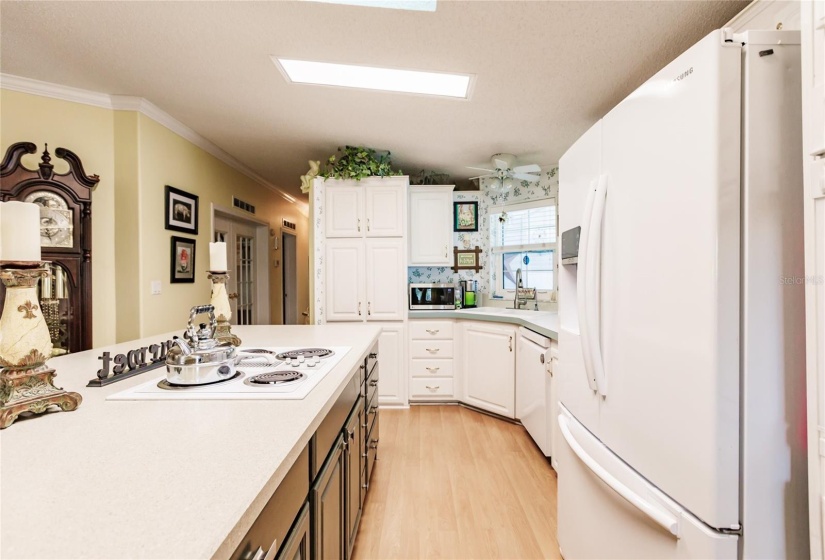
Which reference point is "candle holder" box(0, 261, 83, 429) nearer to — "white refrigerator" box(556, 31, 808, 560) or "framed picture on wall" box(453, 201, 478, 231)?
"white refrigerator" box(556, 31, 808, 560)

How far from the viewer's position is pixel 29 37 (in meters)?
1.79

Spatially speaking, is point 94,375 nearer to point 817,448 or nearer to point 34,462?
point 34,462

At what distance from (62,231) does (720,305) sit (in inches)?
131

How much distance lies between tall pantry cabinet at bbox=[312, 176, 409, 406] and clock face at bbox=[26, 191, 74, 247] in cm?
167

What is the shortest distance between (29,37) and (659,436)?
130 inches

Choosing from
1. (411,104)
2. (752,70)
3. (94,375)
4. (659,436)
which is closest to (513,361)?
(659,436)

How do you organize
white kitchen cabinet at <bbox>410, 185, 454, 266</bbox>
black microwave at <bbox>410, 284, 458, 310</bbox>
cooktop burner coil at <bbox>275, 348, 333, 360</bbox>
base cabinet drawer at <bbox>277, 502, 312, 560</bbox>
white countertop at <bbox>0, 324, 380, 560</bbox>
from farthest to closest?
white kitchen cabinet at <bbox>410, 185, 454, 266</bbox>, black microwave at <bbox>410, 284, 458, 310</bbox>, cooktop burner coil at <bbox>275, 348, 333, 360</bbox>, base cabinet drawer at <bbox>277, 502, 312, 560</bbox>, white countertop at <bbox>0, 324, 380, 560</bbox>

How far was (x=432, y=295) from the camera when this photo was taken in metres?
3.42

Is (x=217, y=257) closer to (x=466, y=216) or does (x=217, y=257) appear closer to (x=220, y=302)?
(x=220, y=302)

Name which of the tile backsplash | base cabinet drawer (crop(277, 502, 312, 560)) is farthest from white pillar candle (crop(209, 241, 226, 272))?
the tile backsplash

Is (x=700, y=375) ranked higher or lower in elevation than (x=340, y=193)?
lower

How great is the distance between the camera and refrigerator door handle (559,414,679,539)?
86cm

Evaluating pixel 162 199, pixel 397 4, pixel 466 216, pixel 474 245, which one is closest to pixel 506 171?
pixel 466 216

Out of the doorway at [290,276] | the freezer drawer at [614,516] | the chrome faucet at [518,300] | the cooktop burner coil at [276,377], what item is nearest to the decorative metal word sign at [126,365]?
the cooktop burner coil at [276,377]
